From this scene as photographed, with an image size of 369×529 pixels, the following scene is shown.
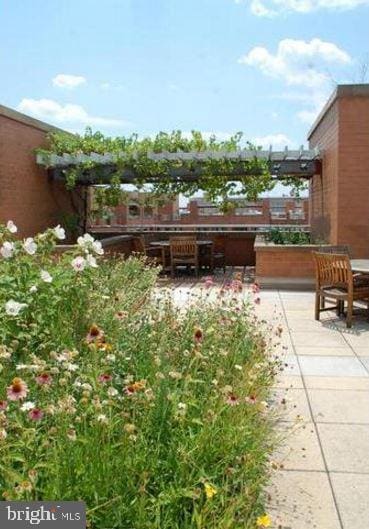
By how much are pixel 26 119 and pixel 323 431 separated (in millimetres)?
9610

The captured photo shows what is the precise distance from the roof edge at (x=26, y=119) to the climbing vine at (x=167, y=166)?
0.24 metres

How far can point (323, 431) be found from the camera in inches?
138

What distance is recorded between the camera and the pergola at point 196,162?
11.1m

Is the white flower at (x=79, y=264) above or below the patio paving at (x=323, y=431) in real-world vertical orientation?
above

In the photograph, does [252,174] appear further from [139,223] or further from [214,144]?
[139,223]

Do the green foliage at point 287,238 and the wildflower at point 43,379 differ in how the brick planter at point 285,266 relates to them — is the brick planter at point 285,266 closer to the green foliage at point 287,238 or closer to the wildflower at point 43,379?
the green foliage at point 287,238

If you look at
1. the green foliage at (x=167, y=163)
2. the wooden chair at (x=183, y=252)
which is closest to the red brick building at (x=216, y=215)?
the green foliage at (x=167, y=163)

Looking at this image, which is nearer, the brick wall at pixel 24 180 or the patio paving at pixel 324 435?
the patio paving at pixel 324 435

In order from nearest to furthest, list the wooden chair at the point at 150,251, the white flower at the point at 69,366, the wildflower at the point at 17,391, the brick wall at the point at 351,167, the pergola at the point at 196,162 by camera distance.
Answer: the wildflower at the point at 17,391
the white flower at the point at 69,366
the brick wall at the point at 351,167
the pergola at the point at 196,162
the wooden chair at the point at 150,251

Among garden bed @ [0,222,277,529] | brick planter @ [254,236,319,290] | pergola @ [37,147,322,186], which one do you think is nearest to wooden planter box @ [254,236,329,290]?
brick planter @ [254,236,319,290]

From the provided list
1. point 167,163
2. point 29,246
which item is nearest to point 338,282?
point 29,246

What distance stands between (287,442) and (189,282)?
307 inches

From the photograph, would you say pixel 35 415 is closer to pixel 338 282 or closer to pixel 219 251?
pixel 338 282

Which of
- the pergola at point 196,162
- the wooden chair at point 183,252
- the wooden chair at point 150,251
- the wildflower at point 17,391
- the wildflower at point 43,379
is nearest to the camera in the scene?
the wildflower at point 17,391
